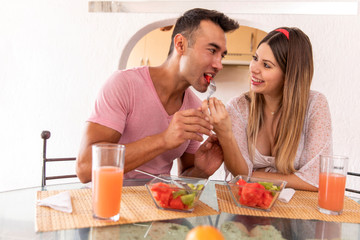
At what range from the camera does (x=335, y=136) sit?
274cm

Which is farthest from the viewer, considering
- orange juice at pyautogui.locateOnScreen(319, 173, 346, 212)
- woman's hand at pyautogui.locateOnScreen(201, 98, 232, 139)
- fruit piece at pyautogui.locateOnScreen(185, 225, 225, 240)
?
woman's hand at pyautogui.locateOnScreen(201, 98, 232, 139)

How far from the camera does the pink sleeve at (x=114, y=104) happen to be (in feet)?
4.65

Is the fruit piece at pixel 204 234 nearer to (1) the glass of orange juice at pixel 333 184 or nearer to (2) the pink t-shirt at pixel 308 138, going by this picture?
(1) the glass of orange juice at pixel 333 184

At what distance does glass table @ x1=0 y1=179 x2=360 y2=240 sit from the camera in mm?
741

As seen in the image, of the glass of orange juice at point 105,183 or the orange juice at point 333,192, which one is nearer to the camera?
the glass of orange juice at point 105,183

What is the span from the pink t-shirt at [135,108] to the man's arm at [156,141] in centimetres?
16

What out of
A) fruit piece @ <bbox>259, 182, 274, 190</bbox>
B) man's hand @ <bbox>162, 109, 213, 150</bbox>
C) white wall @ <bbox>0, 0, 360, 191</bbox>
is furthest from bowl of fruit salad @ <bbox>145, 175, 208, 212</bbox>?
white wall @ <bbox>0, 0, 360, 191</bbox>

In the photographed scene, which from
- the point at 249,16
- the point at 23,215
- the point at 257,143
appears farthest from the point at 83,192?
the point at 249,16

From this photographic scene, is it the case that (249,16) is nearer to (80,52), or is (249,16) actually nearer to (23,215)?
(80,52)

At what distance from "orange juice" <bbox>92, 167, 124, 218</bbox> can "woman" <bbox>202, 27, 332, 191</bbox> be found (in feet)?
2.44

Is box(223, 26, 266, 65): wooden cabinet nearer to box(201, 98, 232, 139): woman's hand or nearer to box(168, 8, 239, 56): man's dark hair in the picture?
box(168, 8, 239, 56): man's dark hair

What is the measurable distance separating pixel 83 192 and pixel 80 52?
2258 mm

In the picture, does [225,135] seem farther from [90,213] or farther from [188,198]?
[90,213]

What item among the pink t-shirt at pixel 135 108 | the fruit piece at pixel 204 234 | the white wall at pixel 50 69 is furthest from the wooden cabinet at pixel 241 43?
the fruit piece at pixel 204 234
